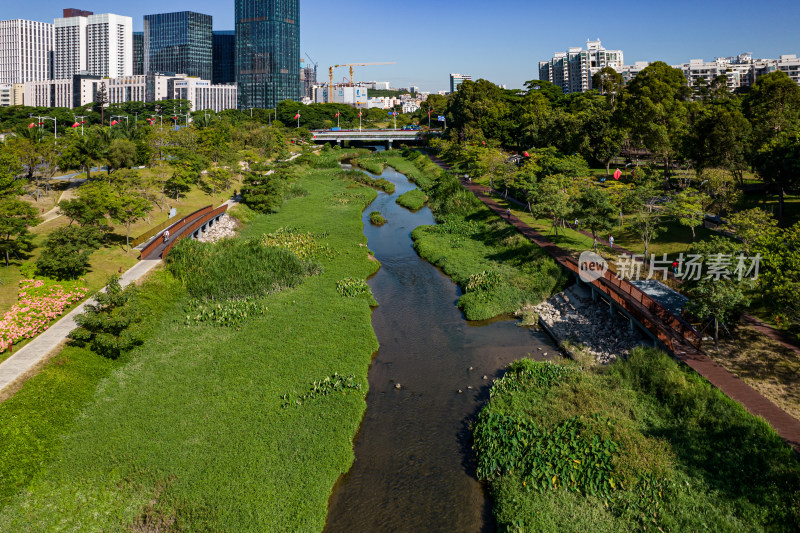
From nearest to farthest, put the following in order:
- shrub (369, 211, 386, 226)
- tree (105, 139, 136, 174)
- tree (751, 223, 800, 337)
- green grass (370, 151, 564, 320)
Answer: tree (751, 223, 800, 337) < green grass (370, 151, 564, 320) < tree (105, 139, 136, 174) < shrub (369, 211, 386, 226)

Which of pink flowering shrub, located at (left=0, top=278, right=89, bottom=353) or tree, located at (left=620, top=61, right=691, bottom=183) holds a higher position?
tree, located at (left=620, top=61, right=691, bottom=183)

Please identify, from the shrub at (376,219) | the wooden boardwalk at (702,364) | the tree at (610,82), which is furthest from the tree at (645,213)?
the tree at (610,82)

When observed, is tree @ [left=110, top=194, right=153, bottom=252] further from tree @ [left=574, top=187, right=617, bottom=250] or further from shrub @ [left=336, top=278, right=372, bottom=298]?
tree @ [left=574, top=187, right=617, bottom=250]

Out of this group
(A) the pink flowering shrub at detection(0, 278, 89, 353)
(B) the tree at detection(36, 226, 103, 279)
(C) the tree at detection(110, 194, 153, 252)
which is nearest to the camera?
(A) the pink flowering shrub at detection(0, 278, 89, 353)

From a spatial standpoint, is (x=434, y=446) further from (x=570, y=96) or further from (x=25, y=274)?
(x=570, y=96)

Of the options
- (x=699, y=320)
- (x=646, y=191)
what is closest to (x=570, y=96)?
(x=646, y=191)

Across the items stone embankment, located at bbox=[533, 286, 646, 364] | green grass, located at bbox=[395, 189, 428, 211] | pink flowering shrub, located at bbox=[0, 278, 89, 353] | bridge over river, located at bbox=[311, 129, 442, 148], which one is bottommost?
stone embankment, located at bbox=[533, 286, 646, 364]

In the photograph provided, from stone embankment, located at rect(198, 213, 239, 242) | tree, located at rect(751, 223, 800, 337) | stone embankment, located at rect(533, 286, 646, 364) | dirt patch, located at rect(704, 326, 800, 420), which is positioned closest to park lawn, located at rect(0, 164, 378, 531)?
stone embankment, located at rect(533, 286, 646, 364)

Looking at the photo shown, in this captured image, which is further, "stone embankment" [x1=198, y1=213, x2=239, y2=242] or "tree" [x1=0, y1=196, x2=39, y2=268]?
"stone embankment" [x1=198, y1=213, x2=239, y2=242]

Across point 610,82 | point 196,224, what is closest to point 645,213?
point 196,224
